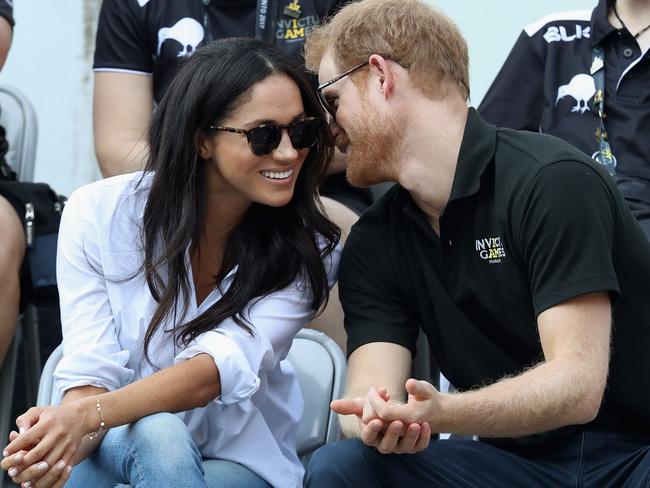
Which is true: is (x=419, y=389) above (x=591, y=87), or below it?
below

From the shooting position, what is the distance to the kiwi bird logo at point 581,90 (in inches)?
143

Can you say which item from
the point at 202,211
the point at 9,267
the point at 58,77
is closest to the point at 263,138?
the point at 202,211

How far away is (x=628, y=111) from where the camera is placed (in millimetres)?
3598

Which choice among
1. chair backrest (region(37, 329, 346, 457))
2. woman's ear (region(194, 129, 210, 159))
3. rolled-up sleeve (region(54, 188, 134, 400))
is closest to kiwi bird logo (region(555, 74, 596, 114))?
chair backrest (region(37, 329, 346, 457))

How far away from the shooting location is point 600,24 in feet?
12.0

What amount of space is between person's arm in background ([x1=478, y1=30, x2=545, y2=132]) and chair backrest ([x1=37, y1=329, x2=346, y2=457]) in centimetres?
104

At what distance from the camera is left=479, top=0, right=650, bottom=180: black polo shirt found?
11.8ft

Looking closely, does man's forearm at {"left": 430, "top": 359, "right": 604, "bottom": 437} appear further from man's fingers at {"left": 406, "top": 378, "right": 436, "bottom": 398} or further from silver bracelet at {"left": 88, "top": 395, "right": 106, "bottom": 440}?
silver bracelet at {"left": 88, "top": 395, "right": 106, "bottom": 440}

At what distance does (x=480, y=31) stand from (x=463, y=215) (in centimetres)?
202

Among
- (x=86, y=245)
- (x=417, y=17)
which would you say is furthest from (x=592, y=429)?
(x=86, y=245)

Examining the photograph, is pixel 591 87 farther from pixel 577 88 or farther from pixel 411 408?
pixel 411 408

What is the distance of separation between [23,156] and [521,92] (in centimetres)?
164

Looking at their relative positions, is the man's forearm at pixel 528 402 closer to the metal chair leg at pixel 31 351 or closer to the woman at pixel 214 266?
the woman at pixel 214 266

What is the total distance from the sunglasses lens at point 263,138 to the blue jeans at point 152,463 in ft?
2.22
